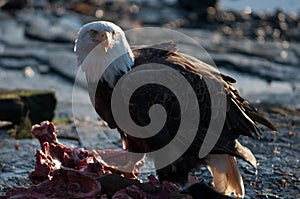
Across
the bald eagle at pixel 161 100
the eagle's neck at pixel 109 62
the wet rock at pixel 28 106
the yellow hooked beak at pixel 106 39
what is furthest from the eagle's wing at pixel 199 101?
the wet rock at pixel 28 106

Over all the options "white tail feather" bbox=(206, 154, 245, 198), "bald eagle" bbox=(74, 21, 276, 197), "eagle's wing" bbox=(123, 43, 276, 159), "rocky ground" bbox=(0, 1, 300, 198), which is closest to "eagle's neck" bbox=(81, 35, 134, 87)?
"bald eagle" bbox=(74, 21, 276, 197)

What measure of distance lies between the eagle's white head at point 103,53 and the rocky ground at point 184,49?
1010mm

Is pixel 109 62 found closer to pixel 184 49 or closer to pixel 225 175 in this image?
pixel 225 175

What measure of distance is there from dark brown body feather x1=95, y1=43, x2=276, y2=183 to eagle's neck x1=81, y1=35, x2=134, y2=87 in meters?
0.05

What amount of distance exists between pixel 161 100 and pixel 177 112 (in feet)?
0.46

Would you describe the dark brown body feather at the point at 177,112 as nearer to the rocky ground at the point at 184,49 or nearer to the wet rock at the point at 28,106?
the rocky ground at the point at 184,49

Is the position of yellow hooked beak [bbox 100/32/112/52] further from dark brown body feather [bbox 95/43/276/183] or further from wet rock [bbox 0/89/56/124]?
wet rock [bbox 0/89/56/124]

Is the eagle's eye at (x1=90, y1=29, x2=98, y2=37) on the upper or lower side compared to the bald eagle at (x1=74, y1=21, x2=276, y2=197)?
upper

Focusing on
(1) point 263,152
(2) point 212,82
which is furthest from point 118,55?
(1) point 263,152

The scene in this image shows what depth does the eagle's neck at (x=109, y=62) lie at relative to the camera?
4.45 m

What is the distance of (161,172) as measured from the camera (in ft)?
15.0

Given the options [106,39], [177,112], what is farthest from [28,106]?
[177,112]

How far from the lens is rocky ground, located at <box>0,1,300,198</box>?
5.32 meters

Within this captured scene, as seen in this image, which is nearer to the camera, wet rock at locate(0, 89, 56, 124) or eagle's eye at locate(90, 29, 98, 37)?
eagle's eye at locate(90, 29, 98, 37)
